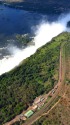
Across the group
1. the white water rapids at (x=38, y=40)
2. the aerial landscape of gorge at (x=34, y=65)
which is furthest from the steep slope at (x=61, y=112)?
the white water rapids at (x=38, y=40)

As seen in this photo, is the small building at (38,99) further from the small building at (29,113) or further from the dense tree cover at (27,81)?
the small building at (29,113)

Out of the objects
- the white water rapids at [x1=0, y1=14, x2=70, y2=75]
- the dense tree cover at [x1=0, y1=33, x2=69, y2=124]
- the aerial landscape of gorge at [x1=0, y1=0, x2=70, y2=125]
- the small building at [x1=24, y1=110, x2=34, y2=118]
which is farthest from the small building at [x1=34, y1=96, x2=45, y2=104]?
the white water rapids at [x1=0, y1=14, x2=70, y2=75]

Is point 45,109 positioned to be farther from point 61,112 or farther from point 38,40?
point 38,40

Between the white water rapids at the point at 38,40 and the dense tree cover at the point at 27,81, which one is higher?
the white water rapids at the point at 38,40

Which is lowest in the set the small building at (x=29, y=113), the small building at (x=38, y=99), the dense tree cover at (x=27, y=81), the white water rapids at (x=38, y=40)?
the small building at (x=29, y=113)

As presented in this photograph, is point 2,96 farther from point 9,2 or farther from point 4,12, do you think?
point 9,2

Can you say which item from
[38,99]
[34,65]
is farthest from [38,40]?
[38,99]

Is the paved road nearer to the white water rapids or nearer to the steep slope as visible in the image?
the steep slope

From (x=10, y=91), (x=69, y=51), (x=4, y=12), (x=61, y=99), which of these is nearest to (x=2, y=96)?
(x=10, y=91)
